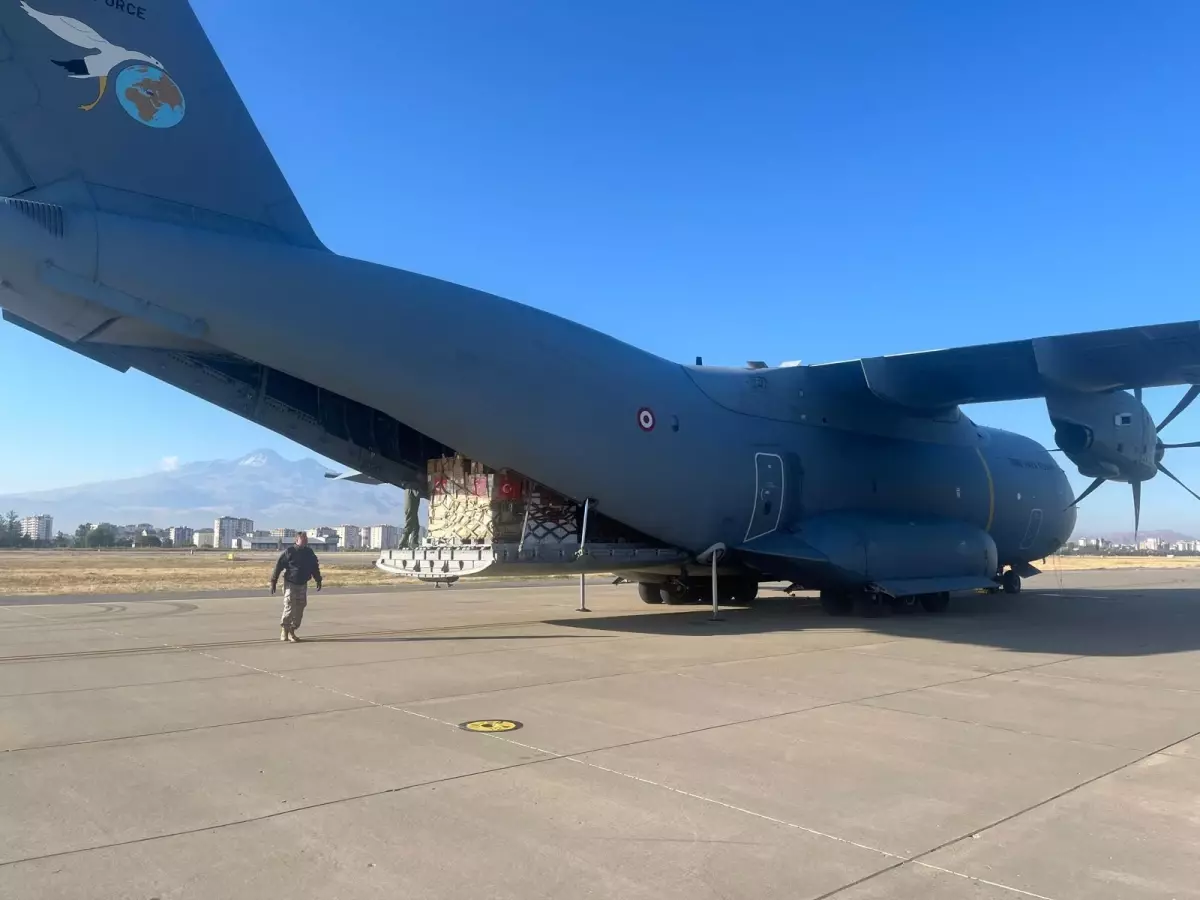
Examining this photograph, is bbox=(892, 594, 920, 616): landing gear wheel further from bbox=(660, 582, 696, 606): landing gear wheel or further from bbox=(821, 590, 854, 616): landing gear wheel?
bbox=(660, 582, 696, 606): landing gear wheel

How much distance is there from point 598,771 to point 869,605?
11382mm

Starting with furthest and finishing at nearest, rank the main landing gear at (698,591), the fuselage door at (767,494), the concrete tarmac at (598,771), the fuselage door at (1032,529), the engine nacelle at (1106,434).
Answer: the fuselage door at (1032,529) → the main landing gear at (698,591) → the engine nacelle at (1106,434) → the fuselage door at (767,494) → the concrete tarmac at (598,771)

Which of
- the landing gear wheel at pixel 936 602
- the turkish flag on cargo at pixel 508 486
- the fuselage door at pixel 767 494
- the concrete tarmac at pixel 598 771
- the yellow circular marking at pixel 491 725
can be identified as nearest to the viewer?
the concrete tarmac at pixel 598 771

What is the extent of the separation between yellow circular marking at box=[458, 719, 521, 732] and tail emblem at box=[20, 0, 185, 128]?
765cm

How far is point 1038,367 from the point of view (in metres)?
13.4

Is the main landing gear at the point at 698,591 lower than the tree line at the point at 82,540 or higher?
higher

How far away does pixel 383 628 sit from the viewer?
1428 centimetres

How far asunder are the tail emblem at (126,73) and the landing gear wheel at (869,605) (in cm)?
1285

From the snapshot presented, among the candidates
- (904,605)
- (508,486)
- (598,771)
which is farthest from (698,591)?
(598,771)

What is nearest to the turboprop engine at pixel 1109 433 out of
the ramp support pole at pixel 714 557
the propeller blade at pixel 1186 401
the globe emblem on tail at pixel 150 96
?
the propeller blade at pixel 1186 401

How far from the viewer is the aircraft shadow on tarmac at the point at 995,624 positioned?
12859 mm

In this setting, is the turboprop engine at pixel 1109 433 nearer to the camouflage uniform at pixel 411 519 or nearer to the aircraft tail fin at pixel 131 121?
the camouflage uniform at pixel 411 519

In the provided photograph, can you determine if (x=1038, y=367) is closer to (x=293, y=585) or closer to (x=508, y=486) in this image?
(x=508, y=486)

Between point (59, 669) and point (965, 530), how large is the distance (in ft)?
50.6
